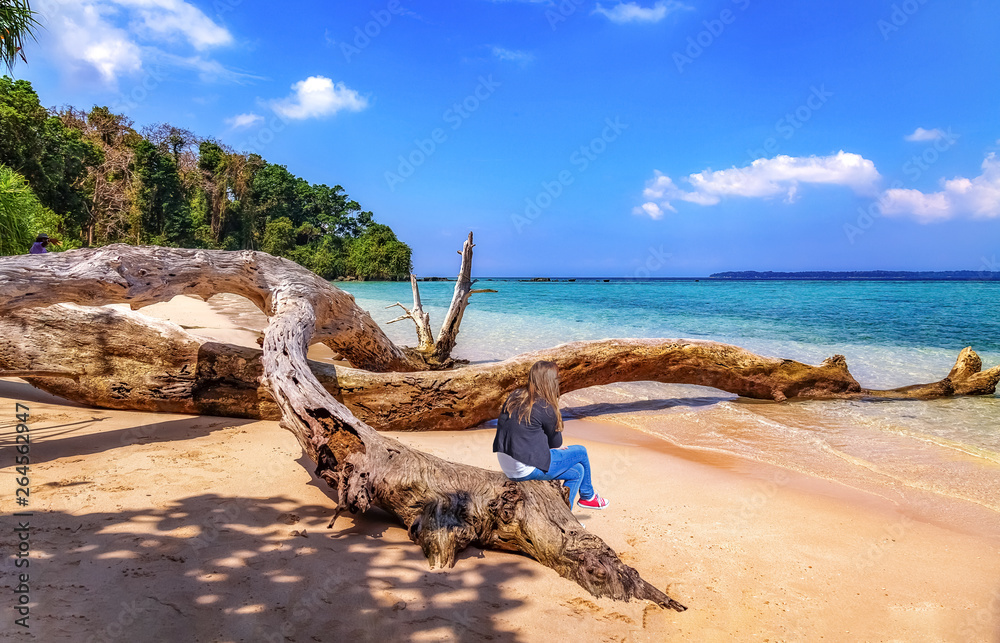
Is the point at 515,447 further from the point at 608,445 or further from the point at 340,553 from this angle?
the point at 608,445

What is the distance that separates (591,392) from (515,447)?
5.51 meters

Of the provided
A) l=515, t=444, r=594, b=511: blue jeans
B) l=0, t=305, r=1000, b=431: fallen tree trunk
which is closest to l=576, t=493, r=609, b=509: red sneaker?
l=515, t=444, r=594, b=511: blue jeans

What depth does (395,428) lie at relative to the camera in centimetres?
587

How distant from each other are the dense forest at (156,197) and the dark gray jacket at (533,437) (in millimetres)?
13059

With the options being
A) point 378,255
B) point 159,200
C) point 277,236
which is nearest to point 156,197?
point 159,200

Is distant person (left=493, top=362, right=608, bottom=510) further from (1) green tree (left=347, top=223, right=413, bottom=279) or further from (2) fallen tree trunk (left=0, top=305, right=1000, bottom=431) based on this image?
(1) green tree (left=347, top=223, right=413, bottom=279)

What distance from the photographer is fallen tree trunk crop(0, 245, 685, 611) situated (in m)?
2.98

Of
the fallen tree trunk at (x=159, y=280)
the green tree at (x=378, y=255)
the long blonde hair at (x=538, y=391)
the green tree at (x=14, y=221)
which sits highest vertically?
the green tree at (x=378, y=255)

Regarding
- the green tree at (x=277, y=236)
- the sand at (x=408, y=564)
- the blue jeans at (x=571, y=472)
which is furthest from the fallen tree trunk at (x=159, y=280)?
the green tree at (x=277, y=236)

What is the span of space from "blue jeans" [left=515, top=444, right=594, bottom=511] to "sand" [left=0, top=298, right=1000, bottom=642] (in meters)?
0.24

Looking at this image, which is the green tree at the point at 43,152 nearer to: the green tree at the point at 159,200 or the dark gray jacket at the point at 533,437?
the green tree at the point at 159,200

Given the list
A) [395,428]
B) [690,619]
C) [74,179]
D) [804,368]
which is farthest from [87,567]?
[74,179]

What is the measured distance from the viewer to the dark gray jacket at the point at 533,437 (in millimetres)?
3402

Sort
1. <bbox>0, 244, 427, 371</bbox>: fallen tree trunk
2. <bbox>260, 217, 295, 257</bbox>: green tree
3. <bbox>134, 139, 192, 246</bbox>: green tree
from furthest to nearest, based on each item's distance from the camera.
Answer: <bbox>260, 217, 295, 257</bbox>: green tree
<bbox>134, 139, 192, 246</bbox>: green tree
<bbox>0, 244, 427, 371</bbox>: fallen tree trunk
